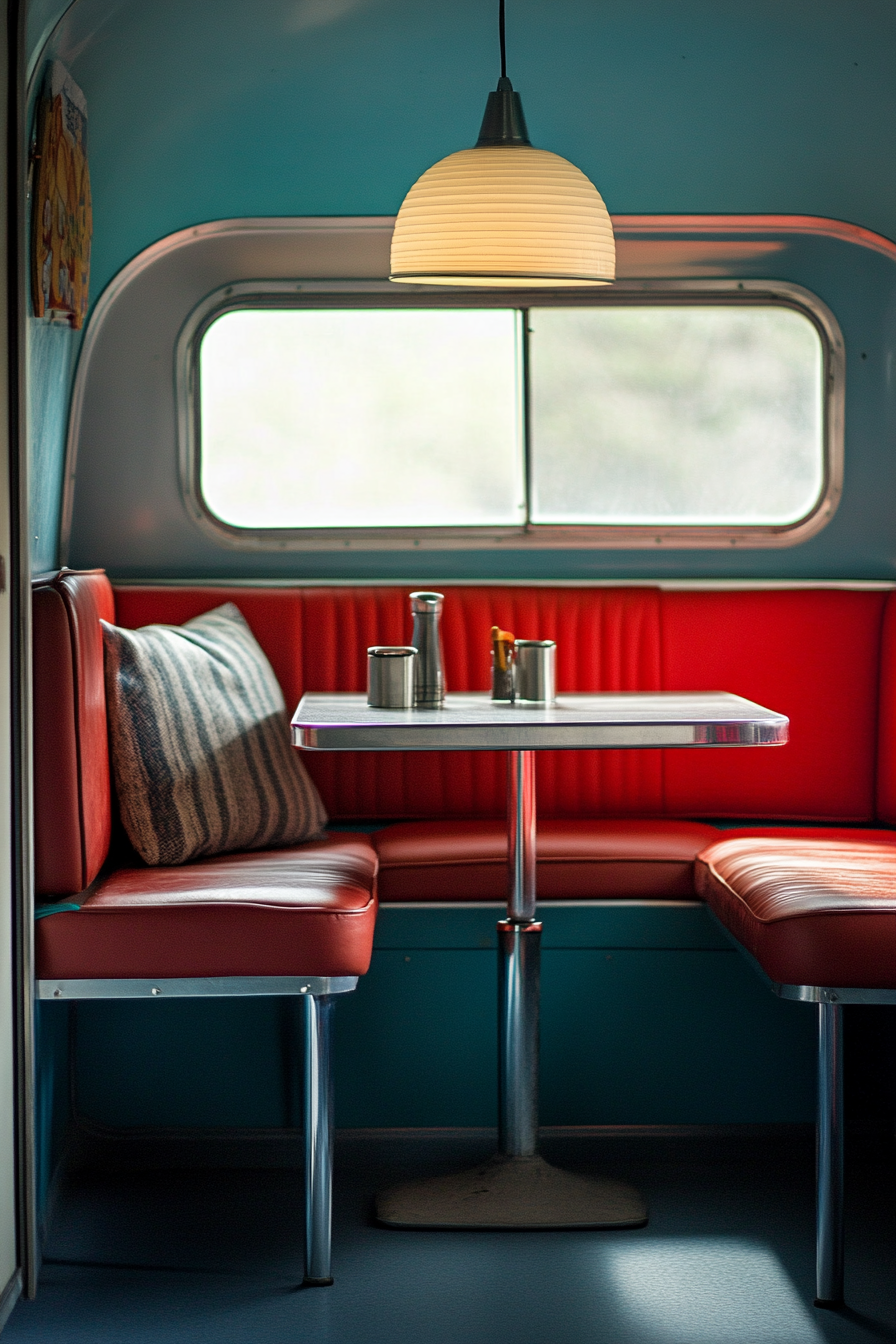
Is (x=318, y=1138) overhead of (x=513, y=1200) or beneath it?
overhead

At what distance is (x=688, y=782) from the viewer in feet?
11.6

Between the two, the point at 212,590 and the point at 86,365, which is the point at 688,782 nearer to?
the point at 212,590

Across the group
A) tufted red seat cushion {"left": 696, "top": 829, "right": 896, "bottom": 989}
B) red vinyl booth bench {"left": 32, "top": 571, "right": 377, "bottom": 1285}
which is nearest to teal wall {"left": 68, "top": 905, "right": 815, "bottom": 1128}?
tufted red seat cushion {"left": 696, "top": 829, "right": 896, "bottom": 989}

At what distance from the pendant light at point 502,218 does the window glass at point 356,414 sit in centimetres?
97

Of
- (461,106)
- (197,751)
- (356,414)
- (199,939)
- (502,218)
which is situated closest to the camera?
(199,939)

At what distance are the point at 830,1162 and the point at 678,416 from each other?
2014mm

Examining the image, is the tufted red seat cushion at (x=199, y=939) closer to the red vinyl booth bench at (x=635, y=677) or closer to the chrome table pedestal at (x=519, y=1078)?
the chrome table pedestal at (x=519, y=1078)

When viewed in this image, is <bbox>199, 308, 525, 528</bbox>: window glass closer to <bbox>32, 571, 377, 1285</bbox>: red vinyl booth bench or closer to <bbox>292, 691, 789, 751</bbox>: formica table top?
<bbox>32, 571, 377, 1285</bbox>: red vinyl booth bench

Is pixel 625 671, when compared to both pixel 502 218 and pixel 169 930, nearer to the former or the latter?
pixel 502 218

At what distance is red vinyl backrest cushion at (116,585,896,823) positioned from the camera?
3.49 metres

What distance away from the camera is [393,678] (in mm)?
2627

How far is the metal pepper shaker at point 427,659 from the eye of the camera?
2.68 meters

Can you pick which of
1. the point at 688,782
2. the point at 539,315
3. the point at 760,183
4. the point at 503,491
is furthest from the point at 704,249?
the point at 688,782

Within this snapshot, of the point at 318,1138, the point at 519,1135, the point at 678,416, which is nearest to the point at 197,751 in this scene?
the point at 318,1138
